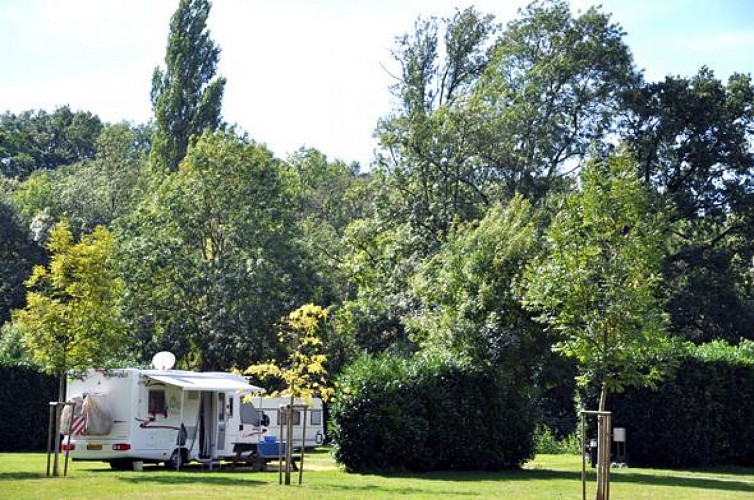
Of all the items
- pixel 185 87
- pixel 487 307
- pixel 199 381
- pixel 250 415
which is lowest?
pixel 250 415

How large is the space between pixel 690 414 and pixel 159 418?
1350 centimetres

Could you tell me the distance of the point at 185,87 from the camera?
2160 inches

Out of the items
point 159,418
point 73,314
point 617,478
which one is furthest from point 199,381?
point 617,478

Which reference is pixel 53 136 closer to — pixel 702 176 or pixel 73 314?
pixel 702 176

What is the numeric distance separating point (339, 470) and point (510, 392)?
4560mm

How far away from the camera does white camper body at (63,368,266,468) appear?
2542cm

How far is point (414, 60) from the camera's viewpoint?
43688 millimetres

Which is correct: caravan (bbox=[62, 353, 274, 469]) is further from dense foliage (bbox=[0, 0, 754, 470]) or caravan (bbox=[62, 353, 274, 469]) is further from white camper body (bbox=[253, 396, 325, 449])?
dense foliage (bbox=[0, 0, 754, 470])

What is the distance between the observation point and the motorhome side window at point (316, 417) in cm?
3344

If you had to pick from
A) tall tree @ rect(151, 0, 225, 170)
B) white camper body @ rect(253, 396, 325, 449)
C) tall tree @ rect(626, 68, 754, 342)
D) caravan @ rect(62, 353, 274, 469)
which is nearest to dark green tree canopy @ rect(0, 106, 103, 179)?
tall tree @ rect(151, 0, 225, 170)

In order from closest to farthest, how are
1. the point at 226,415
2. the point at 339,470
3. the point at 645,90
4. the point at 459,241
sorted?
1. the point at 339,470
2. the point at 226,415
3. the point at 459,241
4. the point at 645,90

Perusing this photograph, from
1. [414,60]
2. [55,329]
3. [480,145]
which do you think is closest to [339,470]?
[55,329]

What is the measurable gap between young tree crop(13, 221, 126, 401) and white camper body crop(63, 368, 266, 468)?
177cm

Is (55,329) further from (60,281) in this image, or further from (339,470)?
(339,470)
